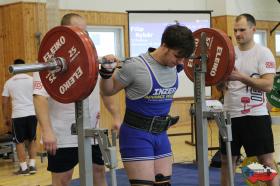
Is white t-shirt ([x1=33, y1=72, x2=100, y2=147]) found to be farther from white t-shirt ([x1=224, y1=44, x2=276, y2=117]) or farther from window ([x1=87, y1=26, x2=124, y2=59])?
window ([x1=87, y1=26, x2=124, y2=59])

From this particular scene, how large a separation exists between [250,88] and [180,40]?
1164 mm

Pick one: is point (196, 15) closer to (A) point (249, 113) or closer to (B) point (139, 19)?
(B) point (139, 19)

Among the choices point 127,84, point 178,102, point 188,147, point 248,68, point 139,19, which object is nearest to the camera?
point 127,84

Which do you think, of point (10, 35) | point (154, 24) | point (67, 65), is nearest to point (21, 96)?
point (10, 35)

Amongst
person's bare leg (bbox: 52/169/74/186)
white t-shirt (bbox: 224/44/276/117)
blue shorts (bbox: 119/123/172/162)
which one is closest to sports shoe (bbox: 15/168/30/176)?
person's bare leg (bbox: 52/169/74/186)

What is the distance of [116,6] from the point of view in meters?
9.69

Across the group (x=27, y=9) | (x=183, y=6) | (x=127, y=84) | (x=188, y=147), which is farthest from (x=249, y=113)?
(x=183, y=6)

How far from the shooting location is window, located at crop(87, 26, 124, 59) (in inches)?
373

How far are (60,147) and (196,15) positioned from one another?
725 centimetres

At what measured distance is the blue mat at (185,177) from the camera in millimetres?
5300

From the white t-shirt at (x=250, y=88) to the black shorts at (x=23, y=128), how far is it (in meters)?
3.78

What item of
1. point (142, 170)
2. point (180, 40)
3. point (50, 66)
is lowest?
point (142, 170)

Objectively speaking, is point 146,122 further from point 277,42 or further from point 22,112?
point 277,42

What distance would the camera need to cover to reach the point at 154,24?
31.4 ft
